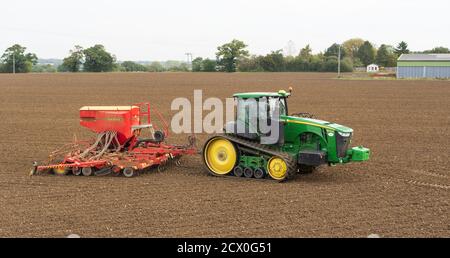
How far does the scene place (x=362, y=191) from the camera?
1193cm

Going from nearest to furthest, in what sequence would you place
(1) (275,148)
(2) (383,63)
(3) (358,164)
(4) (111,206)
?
(4) (111,206)
(1) (275,148)
(3) (358,164)
(2) (383,63)

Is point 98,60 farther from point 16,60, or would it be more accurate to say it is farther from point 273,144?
point 273,144

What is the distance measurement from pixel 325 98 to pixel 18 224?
1218 inches

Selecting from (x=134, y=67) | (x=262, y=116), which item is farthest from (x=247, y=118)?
(x=134, y=67)

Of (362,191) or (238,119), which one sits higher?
(238,119)

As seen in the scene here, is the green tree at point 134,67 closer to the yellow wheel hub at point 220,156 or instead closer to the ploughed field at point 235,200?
the ploughed field at point 235,200

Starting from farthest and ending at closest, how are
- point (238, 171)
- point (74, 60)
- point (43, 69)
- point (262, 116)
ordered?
point (43, 69), point (74, 60), point (238, 171), point (262, 116)

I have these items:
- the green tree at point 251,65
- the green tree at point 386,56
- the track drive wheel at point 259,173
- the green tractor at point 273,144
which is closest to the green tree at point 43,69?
the green tree at point 251,65

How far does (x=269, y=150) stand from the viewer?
41.8ft

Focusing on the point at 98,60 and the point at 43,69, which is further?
the point at 43,69

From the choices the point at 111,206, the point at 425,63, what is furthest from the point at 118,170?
the point at 425,63

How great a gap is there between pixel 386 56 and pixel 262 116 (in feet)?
382

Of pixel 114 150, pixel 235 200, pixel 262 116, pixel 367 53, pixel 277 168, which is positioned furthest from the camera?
pixel 367 53
